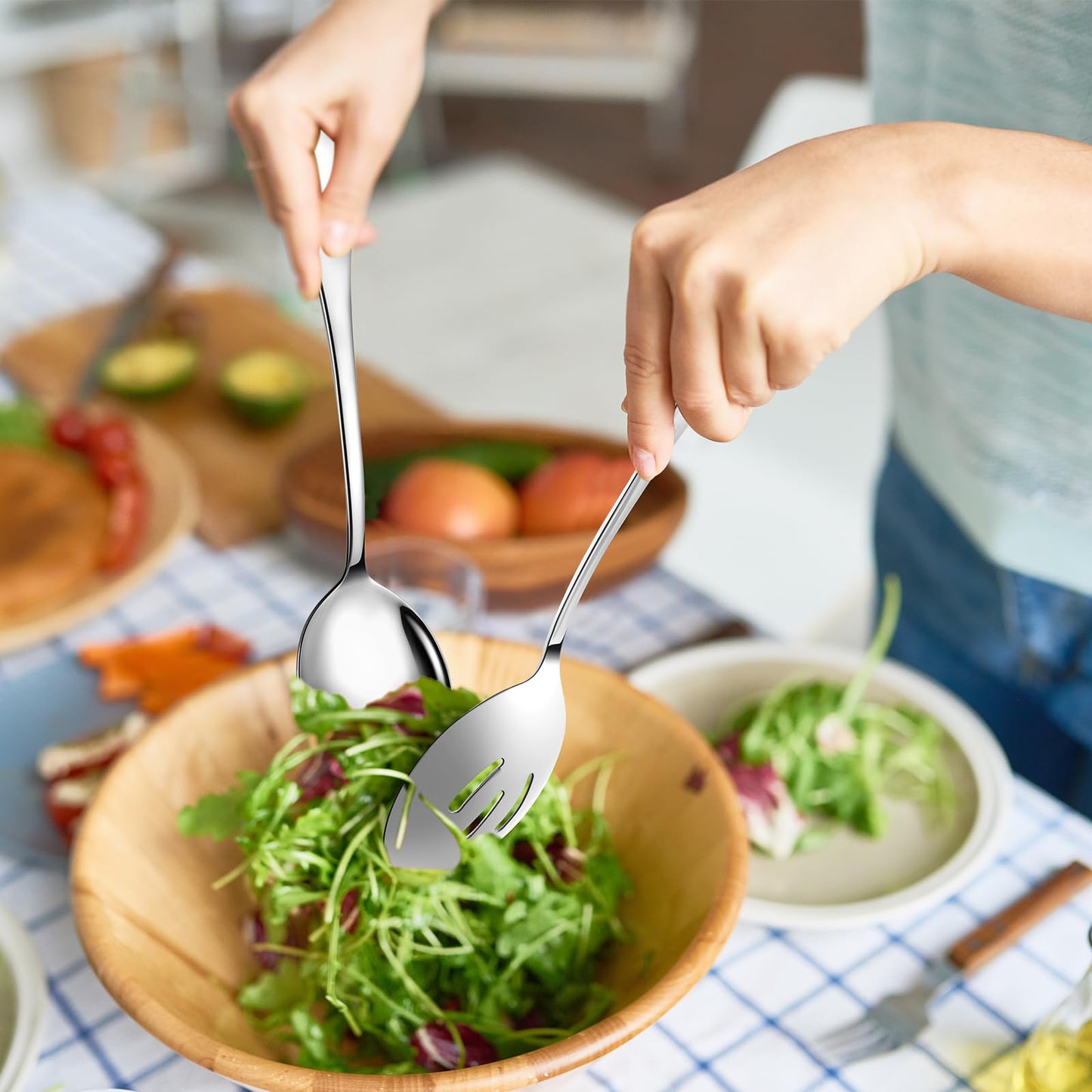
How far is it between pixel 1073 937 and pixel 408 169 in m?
4.08

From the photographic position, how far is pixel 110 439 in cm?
122

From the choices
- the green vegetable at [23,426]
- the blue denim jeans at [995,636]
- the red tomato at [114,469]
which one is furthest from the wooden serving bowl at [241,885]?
the green vegetable at [23,426]

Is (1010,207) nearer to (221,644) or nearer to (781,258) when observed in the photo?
(781,258)

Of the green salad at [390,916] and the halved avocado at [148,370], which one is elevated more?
the green salad at [390,916]

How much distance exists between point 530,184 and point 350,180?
2.43m

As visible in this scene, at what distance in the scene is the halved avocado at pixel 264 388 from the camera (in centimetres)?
138

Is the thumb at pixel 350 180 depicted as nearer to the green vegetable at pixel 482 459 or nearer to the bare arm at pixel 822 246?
the bare arm at pixel 822 246

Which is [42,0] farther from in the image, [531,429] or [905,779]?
[905,779]

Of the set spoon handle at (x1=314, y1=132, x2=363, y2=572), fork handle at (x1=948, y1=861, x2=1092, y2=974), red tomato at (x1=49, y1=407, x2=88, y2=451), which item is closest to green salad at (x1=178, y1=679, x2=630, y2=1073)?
spoon handle at (x1=314, y1=132, x2=363, y2=572)

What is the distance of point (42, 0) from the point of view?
410 centimetres

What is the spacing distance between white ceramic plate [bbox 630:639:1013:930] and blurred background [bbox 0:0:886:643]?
555 millimetres

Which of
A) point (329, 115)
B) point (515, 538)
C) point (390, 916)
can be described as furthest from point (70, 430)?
point (390, 916)

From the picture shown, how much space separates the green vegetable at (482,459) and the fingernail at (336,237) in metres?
0.46

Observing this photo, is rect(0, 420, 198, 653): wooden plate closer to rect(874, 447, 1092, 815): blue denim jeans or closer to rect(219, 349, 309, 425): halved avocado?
rect(219, 349, 309, 425): halved avocado
